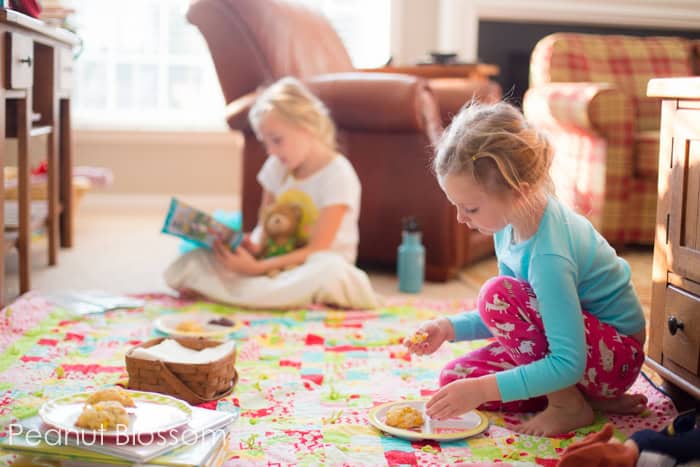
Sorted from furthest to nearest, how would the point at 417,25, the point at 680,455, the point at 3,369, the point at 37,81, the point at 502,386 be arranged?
the point at 417,25 → the point at 37,81 → the point at 3,369 → the point at 502,386 → the point at 680,455

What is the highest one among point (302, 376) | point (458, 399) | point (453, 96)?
point (453, 96)

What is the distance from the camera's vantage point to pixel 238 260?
256 cm

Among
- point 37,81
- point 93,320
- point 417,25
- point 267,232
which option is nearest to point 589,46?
point 417,25

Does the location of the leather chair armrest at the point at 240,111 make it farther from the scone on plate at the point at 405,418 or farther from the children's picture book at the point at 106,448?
the children's picture book at the point at 106,448

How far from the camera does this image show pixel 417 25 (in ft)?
15.9

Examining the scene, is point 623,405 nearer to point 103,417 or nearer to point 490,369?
point 490,369

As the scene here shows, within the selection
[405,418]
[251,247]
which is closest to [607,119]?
[251,247]

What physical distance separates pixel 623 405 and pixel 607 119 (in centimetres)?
→ 200

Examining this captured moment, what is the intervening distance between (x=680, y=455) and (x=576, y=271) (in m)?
0.35

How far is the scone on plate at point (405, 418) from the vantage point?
5.01 feet

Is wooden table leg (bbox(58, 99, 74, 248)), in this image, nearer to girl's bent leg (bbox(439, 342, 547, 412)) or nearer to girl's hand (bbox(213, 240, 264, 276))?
girl's hand (bbox(213, 240, 264, 276))

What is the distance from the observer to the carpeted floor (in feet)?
4.76

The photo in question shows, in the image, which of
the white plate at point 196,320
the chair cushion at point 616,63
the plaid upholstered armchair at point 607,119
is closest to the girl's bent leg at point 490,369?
the white plate at point 196,320

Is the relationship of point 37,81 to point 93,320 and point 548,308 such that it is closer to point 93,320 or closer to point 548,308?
point 93,320
